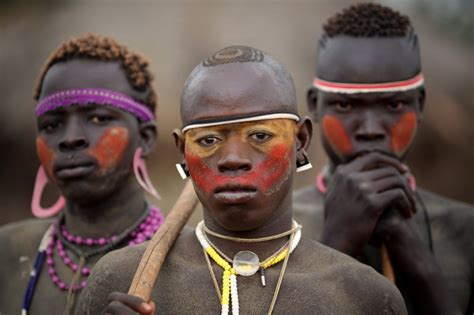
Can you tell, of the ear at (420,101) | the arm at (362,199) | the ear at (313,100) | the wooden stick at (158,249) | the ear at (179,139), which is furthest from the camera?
the ear at (313,100)

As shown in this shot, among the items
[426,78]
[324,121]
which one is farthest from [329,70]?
[426,78]

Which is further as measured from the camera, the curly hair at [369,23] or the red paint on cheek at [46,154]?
the curly hair at [369,23]

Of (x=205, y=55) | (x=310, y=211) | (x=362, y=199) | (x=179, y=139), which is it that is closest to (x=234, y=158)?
(x=179, y=139)

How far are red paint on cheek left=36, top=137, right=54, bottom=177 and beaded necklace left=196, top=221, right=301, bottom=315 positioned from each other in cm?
144

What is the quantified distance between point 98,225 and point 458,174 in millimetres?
8617

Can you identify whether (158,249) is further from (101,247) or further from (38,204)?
(38,204)

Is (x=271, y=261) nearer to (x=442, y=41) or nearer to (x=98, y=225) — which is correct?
(x=98, y=225)

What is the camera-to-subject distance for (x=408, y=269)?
5816mm

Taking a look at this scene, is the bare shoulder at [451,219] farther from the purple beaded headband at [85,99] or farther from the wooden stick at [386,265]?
the purple beaded headband at [85,99]

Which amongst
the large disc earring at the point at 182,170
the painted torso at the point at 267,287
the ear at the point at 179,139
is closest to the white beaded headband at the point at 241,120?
the ear at the point at 179,139

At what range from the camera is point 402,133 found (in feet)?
20.1

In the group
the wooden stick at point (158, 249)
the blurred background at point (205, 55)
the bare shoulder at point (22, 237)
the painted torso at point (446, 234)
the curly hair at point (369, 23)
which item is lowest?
the blurred background at point (205, 55)

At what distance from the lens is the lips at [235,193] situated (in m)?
4.47

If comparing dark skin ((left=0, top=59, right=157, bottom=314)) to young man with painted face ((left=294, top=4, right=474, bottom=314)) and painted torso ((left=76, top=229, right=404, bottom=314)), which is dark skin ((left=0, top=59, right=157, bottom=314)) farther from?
painted torso ((left=76, top=229, right=404, bottom=314))
